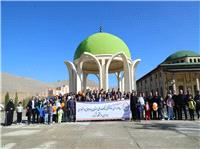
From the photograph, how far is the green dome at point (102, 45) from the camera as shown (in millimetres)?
24000

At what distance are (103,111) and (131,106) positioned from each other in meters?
1.72

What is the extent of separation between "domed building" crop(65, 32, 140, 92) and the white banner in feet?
21.2

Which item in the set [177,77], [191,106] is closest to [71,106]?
[191,106]

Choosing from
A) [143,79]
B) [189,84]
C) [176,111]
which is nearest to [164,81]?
[189,84]

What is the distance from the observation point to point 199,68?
96.7 ft

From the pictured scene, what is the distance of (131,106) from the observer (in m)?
15.8

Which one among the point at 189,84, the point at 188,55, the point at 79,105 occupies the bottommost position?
the point at 79,105

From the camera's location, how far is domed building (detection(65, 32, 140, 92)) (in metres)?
22.5

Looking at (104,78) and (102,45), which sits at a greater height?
(102,45)

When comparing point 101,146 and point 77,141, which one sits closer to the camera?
point 101,146

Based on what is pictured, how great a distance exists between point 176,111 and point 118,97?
145 inches

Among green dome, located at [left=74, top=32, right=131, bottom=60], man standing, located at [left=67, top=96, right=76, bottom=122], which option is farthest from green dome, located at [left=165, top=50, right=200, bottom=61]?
man standing, located at [left=67, top=96, right=76, bottom=122]

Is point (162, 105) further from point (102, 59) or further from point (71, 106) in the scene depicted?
point (102, 59)

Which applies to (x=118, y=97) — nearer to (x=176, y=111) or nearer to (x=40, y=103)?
(x=176, y=111)
